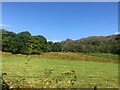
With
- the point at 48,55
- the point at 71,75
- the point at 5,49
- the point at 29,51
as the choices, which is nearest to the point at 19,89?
the point at 29,51

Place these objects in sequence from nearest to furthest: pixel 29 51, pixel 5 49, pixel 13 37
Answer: pixel 29 51, pixel 13 37, pixel 5 49

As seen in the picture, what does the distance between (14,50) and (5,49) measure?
1.20 metres

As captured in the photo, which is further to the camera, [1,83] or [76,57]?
[76,57]

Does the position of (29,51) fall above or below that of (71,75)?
above

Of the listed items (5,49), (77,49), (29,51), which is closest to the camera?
(29,51)

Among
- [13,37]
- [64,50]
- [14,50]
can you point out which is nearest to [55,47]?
[64,50]

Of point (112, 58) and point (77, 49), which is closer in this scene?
point (112, 58)

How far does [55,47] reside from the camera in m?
46.8

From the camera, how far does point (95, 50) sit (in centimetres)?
5281

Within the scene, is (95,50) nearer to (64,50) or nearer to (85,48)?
A: (85,48)

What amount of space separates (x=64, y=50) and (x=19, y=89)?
1804 inches

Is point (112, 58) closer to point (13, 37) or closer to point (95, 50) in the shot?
point (95, 50)

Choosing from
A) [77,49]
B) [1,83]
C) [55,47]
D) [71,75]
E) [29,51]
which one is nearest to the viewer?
[1,83]

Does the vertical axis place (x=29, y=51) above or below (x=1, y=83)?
above
